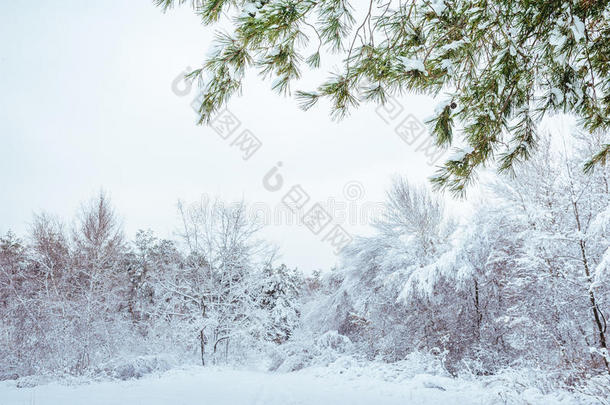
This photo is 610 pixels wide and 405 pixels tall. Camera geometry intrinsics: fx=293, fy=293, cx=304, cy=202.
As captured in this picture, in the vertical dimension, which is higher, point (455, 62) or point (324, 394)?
point (455, 62)

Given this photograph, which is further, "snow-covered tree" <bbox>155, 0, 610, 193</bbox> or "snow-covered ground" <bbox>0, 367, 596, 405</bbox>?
"snow-covered ground" <bbox>0, 367, 596, 405</bbox>

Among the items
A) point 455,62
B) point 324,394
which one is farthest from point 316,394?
point 455,62

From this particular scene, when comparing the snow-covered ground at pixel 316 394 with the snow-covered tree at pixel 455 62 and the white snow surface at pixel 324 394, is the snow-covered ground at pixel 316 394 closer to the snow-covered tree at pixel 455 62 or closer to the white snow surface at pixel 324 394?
the white snow surface at pixel 324 394

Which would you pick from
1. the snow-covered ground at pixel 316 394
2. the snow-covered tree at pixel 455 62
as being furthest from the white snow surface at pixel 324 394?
the snow-covered tree at pixel 455 62

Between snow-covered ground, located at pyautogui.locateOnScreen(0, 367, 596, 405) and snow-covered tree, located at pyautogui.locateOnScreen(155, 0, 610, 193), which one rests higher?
snow-covered tree, located at pyautogui.locateOnScreen(155, 0, 610, 193)

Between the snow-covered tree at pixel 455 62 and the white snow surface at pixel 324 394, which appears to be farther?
the white snow surface at pixel 324 394

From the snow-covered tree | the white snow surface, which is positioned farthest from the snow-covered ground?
the snow-covered tree

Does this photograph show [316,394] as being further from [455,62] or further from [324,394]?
[455,62]

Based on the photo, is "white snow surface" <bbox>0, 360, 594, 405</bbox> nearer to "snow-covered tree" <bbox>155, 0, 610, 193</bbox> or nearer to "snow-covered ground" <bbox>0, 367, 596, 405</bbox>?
"snow-covered ground" <bbox>0, 367, 596, 405</bbox>

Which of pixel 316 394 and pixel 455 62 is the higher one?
pixel 455 62

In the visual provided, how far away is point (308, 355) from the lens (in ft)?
32.2

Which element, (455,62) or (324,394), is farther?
(324,394)

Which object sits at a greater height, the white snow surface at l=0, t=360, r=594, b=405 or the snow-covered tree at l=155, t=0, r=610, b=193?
the snow-covered tree at l=155, t=0, r=610, b=193

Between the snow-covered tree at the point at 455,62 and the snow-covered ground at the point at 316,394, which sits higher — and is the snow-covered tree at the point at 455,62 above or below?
above
